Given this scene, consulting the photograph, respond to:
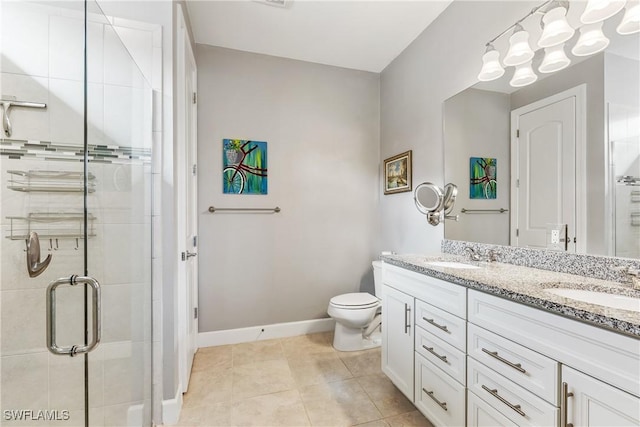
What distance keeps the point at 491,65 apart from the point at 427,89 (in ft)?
1.95

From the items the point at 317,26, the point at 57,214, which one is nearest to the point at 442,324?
the point at 57,214

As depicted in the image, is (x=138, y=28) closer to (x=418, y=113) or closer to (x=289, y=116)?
(x=289, y=116)

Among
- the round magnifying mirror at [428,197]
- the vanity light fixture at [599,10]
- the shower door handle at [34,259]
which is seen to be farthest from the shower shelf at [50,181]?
the vanity light fixture at [599,10]

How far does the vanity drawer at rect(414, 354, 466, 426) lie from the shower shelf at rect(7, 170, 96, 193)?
1726 millimetres

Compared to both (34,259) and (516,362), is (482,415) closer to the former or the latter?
(516,362)

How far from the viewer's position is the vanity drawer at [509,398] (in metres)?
0.86

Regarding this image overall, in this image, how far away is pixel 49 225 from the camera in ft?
3.47

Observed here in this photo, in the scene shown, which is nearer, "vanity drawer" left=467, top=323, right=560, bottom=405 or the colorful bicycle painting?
"vanity drawer" left=467, top=323, right=560, bottom=405

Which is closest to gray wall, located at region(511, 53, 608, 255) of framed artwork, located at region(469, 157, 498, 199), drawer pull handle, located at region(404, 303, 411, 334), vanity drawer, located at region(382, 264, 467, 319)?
framed artwork, located at region(469, 157, 498, 199)

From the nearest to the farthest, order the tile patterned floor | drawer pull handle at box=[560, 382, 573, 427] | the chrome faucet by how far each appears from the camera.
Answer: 1. drawer pull handle at box=[560, 382, 573, 427]
2. the tile patterned floor
3. the chrome faucet

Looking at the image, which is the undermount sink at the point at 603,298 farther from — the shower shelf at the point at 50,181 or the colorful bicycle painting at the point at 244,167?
the colorful bicycle painting at the point at 244,167

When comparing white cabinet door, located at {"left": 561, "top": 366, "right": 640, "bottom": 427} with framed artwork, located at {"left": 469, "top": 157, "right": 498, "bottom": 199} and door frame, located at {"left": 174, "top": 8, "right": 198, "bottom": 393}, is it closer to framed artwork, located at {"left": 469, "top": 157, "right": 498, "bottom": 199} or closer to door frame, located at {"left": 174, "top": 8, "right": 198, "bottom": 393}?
framed artwork, located at {"left": 469, "top": 157, "right": 498, "bottom": 199}

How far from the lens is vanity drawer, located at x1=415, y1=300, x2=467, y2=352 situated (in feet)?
3.89

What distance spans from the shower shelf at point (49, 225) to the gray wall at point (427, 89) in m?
2.04
